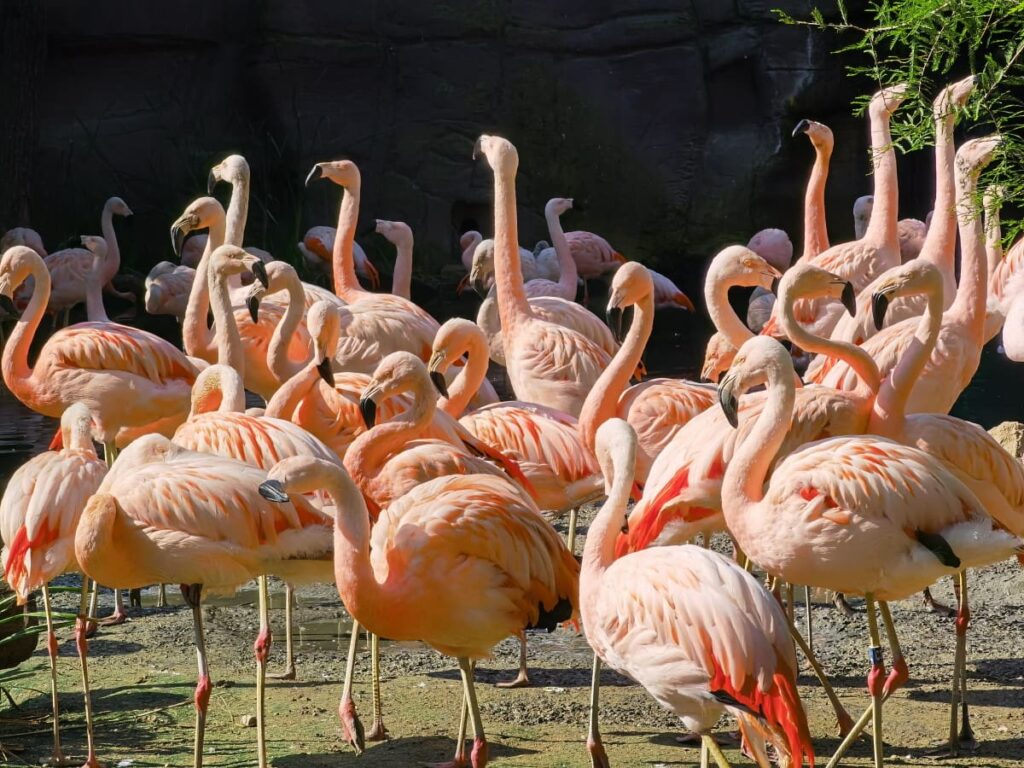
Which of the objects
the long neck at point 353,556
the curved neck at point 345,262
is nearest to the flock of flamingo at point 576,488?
the long neck at point 353,556

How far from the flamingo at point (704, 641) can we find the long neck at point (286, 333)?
2.86 m

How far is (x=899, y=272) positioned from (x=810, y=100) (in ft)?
29.8

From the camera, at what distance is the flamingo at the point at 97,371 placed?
6383mm

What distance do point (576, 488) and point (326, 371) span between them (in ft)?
3.32

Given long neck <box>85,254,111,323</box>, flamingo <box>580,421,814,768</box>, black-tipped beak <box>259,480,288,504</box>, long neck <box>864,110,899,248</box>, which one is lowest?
flamingo <box>580,421,814,768</box>

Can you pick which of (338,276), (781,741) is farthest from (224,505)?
(338,276)

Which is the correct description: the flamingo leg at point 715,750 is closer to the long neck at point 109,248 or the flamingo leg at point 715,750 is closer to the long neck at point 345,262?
the long neck at point 345,262

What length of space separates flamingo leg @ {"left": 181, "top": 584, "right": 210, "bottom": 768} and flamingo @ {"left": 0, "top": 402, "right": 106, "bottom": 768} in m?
0.36

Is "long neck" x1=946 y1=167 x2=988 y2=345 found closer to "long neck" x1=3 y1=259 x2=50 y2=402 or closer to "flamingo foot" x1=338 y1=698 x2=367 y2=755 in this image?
"flamingo foot" x1=338 y1=698 x2=367 y2=755

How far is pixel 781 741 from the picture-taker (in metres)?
3.35

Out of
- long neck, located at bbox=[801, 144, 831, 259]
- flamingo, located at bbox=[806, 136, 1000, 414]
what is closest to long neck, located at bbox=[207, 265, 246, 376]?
flamingo, located at bbox=[806, 136, 1000, 414]

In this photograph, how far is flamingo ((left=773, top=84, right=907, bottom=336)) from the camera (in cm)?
719

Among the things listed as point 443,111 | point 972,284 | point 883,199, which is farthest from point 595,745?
point 443,111

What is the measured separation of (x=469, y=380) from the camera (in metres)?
5.63
